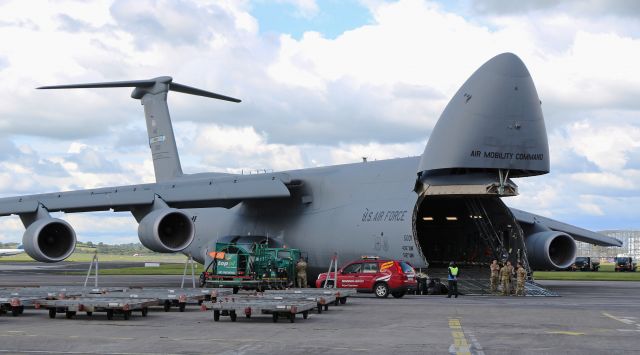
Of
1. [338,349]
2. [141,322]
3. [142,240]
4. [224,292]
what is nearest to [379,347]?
[338,349]

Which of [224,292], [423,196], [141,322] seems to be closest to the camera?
[141,322]

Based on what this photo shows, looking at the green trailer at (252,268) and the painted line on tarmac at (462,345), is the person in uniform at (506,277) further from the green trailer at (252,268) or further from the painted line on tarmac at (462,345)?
the painted line on tarmac at (462,345)

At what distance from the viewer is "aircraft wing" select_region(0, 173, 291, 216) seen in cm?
3544

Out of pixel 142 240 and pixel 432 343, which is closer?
pixel 432 343

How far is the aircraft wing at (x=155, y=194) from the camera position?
3544 centimetres

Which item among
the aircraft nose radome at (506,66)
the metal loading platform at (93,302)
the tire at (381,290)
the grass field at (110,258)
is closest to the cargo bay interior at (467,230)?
the tire at (381,290)

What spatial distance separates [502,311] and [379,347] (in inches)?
365

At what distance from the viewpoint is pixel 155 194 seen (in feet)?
118

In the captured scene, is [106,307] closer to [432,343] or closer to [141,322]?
[141,322]

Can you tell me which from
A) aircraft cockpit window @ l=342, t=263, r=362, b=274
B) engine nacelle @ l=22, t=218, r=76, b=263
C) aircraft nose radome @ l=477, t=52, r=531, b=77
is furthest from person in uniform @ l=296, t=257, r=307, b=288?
aircraft nose radome @ l=477, t=52, r=531, b=77

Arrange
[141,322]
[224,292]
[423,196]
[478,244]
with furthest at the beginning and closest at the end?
[478,244] → [423,196] → [224,292] → [141,322]

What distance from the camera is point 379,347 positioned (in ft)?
47.4

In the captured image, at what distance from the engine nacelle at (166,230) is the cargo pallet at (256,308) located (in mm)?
13185

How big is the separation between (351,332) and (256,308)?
9.61 feet
